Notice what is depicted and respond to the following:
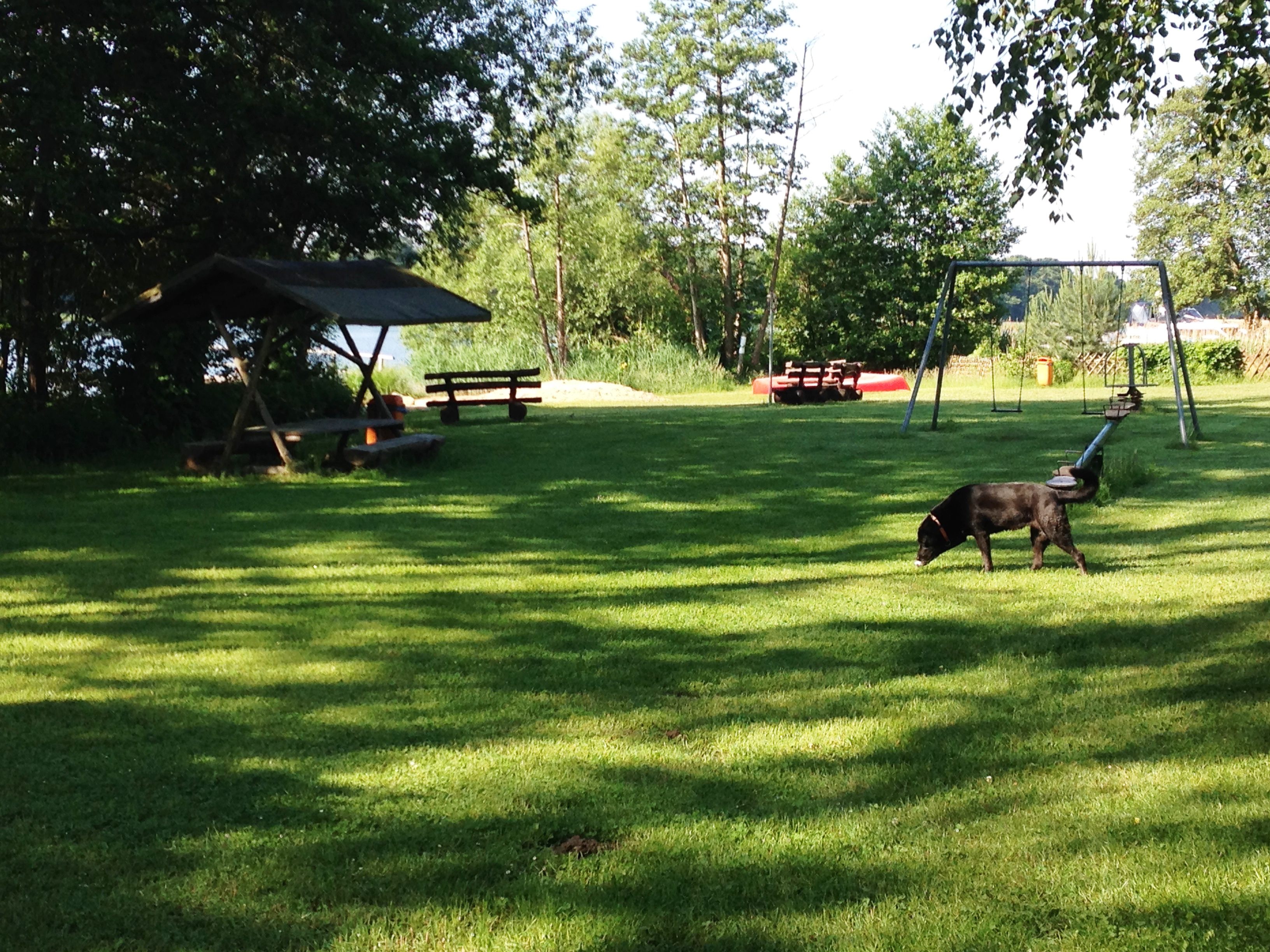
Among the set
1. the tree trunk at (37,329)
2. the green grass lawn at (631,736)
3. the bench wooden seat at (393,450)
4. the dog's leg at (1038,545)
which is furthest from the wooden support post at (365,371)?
the dog's leg at (1038,545)

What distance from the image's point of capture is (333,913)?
360cm

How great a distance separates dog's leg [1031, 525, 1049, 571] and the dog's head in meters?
0.49

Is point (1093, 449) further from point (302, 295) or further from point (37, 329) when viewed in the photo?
point (37, 329)

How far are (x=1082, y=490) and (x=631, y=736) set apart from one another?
443cm

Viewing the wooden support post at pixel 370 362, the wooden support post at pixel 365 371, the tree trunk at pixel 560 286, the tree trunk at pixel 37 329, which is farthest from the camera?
the tree trunk at pixel 560 286

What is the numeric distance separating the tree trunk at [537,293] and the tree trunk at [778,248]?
302 inches

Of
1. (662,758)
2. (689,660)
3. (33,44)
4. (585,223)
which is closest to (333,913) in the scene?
(662,758)

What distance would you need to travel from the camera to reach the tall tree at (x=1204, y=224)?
52.9 meters

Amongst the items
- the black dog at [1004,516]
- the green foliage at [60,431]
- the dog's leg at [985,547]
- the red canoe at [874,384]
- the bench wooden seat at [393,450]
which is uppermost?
the red canoe at [874,384]

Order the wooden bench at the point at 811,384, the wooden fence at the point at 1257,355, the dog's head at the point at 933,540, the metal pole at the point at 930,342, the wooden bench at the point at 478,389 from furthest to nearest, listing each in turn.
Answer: the wooden fence at the point at 1257,355
the wooden bench at the point at 811,384
the wooden bench at the point at 478,389
the metal pole at the point at 930,342
the dog's head at the point at 933,540

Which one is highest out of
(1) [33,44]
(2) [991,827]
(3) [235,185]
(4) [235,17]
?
(4) [235,17]

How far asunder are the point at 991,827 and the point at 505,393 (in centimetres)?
3078

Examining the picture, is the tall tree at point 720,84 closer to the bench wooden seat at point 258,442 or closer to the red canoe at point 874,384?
the red canoe at point 874,384

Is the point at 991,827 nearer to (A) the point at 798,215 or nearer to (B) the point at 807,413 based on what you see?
(B) the point at 807,413
